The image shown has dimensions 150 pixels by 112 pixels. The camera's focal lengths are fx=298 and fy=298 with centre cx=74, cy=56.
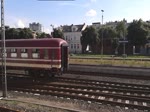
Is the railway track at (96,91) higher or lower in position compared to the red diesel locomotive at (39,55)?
lower

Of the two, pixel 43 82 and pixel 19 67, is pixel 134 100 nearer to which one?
pixel 43 82

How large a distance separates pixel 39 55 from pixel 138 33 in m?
58.7

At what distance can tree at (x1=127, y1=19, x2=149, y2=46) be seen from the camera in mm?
77500

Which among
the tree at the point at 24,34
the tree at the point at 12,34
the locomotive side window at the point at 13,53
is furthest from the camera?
the tree at the point at 12,34

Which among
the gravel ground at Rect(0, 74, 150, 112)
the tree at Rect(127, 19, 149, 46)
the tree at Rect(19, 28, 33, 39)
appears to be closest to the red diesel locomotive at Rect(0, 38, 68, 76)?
the gravel ground at Rect(0, 74, 150, 112)

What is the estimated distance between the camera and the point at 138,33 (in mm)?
77750

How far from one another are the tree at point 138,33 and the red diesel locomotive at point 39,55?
5710cm

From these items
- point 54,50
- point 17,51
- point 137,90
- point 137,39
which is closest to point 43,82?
point 54,50

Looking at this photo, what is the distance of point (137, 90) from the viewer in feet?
57.8

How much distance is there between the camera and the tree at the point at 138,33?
77500 mm

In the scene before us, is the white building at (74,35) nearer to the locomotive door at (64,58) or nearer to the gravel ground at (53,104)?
the locomotive door at (64,58)

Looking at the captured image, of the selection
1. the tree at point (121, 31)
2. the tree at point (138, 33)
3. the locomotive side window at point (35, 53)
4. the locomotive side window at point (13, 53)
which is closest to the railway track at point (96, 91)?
the locomotive side window at point (35, 53)

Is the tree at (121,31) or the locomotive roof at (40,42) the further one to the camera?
the tree at (121,31)

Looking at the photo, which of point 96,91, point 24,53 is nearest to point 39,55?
point 24,53
